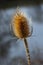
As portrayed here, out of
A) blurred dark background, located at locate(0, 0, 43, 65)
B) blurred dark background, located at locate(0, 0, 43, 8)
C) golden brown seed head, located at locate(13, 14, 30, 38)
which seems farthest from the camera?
blurred dark background, located at locate(0, 0, 43, 8)

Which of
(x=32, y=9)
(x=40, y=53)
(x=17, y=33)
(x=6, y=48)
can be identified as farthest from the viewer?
(x=32, y=9)

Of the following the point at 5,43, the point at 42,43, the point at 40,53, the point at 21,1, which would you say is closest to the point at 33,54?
the point at 40,53

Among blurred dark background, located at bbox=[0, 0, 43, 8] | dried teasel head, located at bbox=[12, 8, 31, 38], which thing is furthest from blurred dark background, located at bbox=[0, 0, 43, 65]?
dried teasel head, located at bbox=[12, 8, 31, 38]

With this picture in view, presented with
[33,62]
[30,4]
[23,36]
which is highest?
[30,4]

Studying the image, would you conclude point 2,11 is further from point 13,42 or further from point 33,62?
point 33,62

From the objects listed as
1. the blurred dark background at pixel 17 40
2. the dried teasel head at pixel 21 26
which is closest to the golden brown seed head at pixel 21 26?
the dried teasel head at pixel 21 26

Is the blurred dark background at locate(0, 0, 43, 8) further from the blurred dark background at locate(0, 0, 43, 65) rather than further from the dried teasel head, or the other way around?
the dried teasel head
